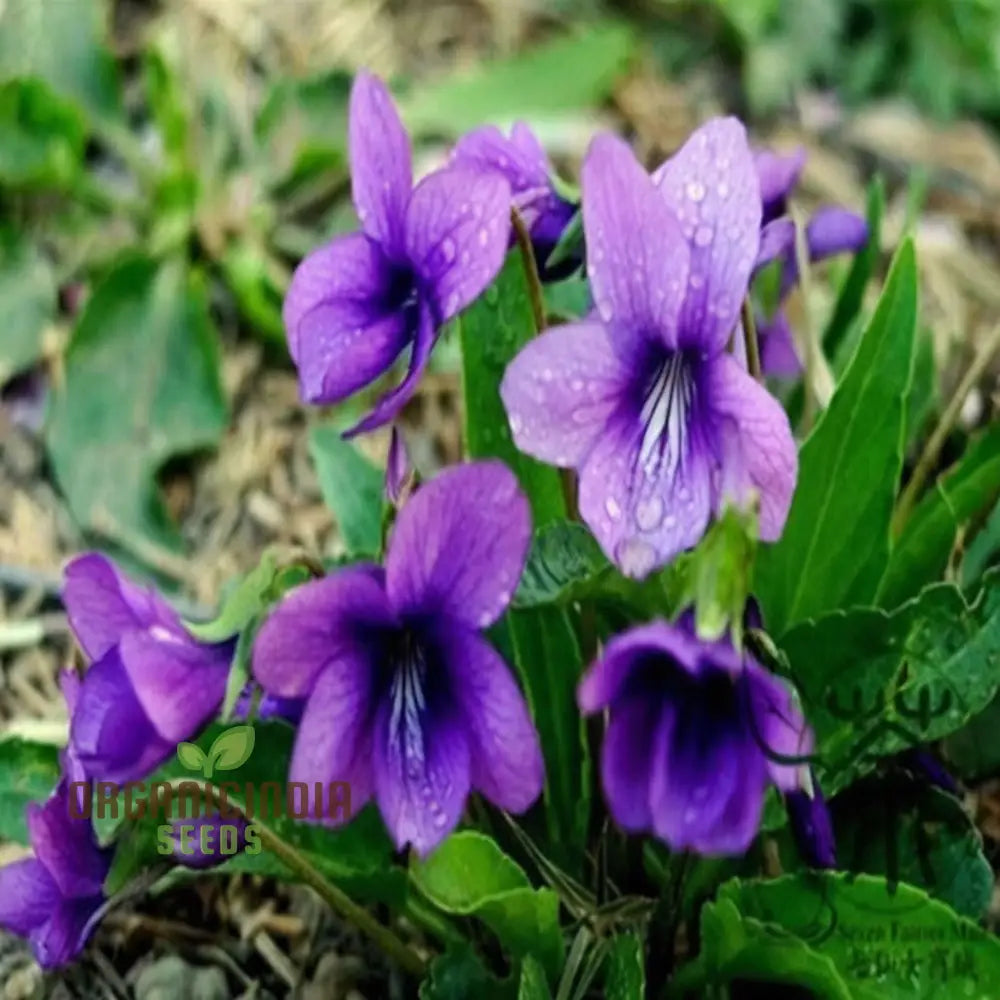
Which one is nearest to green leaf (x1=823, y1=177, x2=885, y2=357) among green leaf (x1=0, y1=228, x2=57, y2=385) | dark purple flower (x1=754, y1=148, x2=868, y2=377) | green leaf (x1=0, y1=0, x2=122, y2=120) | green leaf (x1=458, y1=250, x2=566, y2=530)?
dark purple flower (x1=754, y1=148, x2=868, y2=377)

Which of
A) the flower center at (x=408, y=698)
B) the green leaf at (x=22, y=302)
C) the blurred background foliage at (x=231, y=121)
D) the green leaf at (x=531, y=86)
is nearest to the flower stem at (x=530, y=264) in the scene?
the flower center at (x=408, y=698)

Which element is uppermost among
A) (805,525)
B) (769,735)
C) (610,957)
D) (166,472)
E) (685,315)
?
(685,315)

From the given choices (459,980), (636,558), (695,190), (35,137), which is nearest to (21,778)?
(459,980)

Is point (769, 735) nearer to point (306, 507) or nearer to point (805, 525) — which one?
point (805, 525)

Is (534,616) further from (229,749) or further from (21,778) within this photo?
(21,778)

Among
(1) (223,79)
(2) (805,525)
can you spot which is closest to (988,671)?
(2) (805,525)

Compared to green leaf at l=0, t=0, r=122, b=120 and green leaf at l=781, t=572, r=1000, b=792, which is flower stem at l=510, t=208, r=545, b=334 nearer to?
green leaf at l=781, t=572, r=1000, b=792
